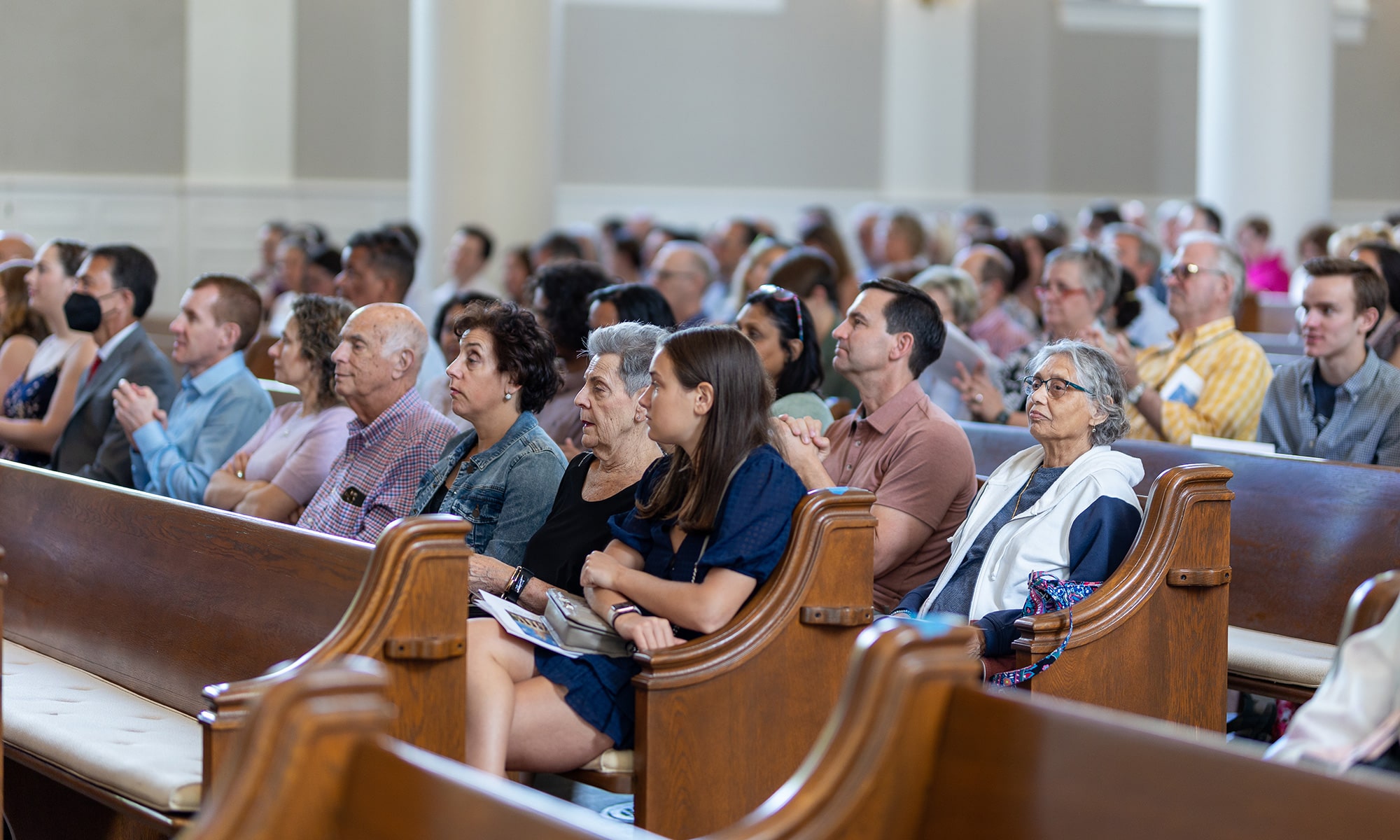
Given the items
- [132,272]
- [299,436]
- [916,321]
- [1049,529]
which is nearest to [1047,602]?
[1049,529]

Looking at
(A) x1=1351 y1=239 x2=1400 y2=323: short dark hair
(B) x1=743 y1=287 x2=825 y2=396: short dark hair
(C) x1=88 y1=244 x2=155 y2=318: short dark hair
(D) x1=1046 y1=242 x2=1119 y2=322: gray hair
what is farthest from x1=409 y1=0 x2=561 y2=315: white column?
(A) x1=1351 y1=239 x2=1400 y2=323: short dark hair

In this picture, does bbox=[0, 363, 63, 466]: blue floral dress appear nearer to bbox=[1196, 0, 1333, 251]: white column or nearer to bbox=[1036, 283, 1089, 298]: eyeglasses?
bbox=[1036, 283, 1089, 298]: eyeglasses

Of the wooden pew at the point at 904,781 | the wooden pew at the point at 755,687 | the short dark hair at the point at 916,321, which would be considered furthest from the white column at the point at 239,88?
the wooden pew at the point at 904,781

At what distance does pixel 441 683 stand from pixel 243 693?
0.34 m

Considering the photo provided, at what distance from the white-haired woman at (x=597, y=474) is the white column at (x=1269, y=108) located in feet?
24.0

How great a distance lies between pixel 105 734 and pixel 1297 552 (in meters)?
2.65

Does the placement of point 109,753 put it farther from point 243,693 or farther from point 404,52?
point 404,52

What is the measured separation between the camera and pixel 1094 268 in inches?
190

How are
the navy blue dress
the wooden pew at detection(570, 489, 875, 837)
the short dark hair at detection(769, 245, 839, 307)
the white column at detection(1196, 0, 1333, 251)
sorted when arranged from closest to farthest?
the wooden pew at detection(570, 489, 875, 837), the navy blue dress, the short dark hair at detection(769, 245, 839, 307), the white column at detection(1196, 0, 1333, 251)

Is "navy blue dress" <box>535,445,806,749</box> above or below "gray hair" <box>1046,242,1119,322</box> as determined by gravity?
below

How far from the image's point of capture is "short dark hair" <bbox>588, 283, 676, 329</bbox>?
14.0ft

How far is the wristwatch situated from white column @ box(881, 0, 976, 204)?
10461 millimetres

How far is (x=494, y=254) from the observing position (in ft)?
27.6

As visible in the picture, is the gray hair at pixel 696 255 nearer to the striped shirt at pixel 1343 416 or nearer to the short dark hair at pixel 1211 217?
the striped shirt at pixel 1343 416
